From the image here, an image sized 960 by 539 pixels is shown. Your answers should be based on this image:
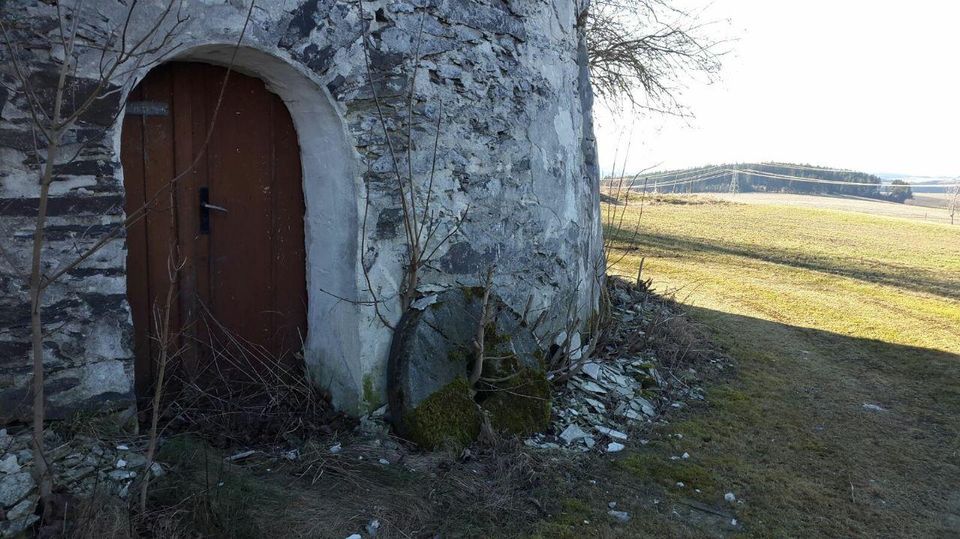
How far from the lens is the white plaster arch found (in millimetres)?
3900

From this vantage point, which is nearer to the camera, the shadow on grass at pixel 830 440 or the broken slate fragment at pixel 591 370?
the shadow on grass at pixel 830 440

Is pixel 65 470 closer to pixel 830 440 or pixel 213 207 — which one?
pixel 213 207

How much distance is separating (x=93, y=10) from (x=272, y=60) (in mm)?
829

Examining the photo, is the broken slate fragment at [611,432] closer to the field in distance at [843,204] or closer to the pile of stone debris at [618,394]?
the pile of stone debris at [618,394]

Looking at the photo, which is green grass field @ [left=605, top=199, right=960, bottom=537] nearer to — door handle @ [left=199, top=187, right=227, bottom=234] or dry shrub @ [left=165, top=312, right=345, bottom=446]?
dry shrub @ [left=165, top=312, right=345, bottom=446]

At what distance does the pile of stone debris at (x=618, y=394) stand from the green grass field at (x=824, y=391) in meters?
0.21

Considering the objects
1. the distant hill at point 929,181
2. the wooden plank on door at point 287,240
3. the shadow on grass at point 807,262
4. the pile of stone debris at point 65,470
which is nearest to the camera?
the pile of stone debris at point 65,470

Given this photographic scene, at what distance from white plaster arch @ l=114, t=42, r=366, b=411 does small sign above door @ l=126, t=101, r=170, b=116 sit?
0.28 metres

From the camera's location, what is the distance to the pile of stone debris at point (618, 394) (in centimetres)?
440

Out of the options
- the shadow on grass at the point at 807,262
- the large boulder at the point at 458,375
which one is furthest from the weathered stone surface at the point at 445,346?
the shadow on grass at the point at 807,262

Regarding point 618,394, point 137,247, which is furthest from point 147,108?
point 618,394

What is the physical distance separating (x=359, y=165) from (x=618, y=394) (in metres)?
2.45

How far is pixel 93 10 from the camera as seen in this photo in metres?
3.10

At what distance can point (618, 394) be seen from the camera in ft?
16.6
